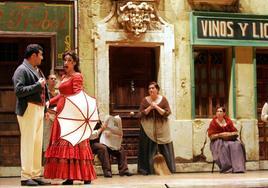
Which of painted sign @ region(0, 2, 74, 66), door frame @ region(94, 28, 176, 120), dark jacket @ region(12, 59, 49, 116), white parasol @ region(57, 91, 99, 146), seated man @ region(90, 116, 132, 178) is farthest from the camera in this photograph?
door frame @ region(94, 28, 176, 120)

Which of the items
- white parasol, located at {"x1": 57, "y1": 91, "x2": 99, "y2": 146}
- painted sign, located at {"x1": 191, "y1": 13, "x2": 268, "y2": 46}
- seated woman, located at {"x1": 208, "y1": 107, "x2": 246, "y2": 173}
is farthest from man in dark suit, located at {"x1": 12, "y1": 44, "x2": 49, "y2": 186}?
painted sign, located at {"x1": 191, "y1": 13, "x2": 268, "y2": 46}

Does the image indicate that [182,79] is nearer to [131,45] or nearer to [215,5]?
[131,45]

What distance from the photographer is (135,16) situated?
12.6 metres

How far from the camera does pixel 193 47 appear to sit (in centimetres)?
1320

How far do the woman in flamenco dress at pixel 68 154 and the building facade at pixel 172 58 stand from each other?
307 cm

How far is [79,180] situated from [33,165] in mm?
658

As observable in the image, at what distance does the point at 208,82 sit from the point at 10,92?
4.00 m

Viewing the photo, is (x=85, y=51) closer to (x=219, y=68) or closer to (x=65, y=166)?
(x=219, y=68)

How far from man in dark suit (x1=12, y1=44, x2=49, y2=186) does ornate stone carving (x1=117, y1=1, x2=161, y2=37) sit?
155 inches

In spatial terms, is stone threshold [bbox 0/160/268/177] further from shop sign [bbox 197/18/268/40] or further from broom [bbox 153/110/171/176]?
shop sign [bbox 197/18/268/40]

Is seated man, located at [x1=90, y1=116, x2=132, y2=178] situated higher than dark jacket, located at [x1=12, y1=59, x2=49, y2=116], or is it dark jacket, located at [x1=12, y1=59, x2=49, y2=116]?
dark jacket, located at [x1=12, y1=59, x2=49, y2=116]

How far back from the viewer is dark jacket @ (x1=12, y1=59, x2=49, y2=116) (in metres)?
8.62

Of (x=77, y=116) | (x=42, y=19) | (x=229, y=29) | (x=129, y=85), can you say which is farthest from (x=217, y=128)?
(x=77, y=116)

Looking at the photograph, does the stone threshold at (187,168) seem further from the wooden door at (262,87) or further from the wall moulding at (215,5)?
the wall moulding at (215,5)
